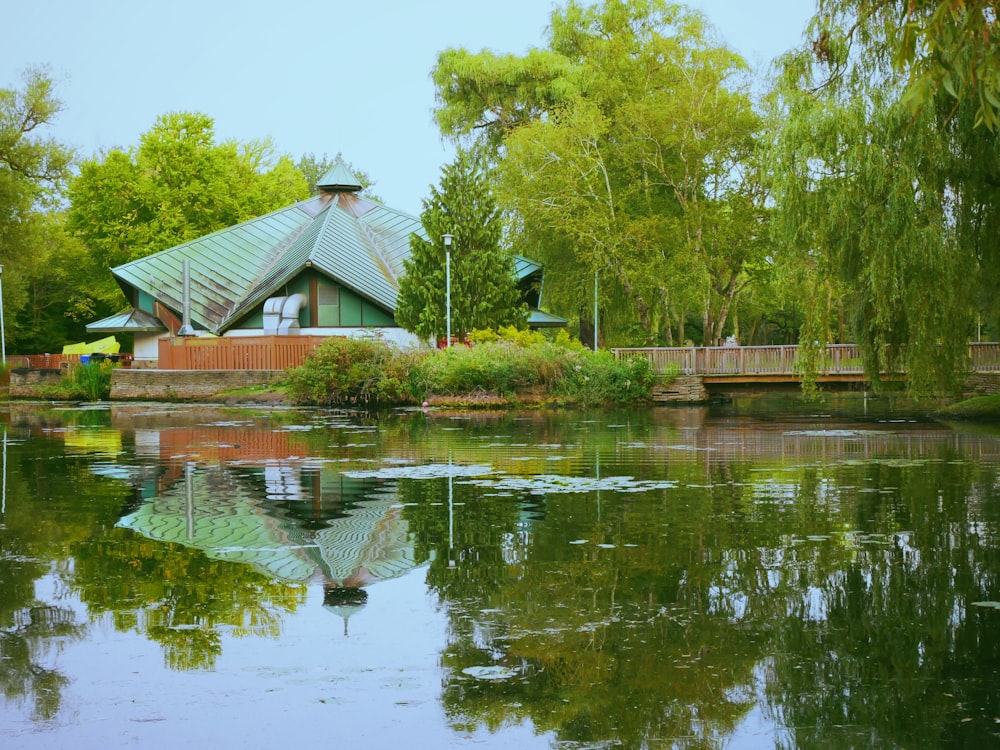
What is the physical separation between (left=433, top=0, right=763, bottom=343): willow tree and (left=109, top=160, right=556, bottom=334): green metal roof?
18.6ft

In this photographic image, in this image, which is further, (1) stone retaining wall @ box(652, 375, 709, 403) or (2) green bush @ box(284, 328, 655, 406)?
(1) stone retaining wall @ box(652, 375, 709, 403)

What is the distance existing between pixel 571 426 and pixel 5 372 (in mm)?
36987

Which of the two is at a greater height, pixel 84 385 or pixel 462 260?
pixel 462 260

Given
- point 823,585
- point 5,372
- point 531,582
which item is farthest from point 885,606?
point 5,372

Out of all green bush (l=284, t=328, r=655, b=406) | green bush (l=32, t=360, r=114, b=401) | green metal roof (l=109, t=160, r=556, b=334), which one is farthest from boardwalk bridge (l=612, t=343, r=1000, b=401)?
green bush (l=32, t=360, r=114, b=401)

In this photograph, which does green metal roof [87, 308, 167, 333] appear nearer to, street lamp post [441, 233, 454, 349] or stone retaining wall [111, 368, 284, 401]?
stone retaining wall [111, 368, 284, 401]

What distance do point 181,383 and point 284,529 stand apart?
129 feet

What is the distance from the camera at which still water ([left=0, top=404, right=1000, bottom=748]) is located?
598 centimetres

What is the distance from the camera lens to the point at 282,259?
62594mm

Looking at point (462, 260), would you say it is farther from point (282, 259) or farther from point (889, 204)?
point (889, 204)

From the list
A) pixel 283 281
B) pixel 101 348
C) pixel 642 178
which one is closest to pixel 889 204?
pixel 642 178

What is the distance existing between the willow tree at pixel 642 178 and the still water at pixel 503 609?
34.2 metres

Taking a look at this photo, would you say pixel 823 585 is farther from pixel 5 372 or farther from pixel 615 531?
pixel 5 372

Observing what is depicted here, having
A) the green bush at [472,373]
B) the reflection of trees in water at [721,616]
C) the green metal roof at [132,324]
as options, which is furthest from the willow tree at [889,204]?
the green metal roof at [132,324]
